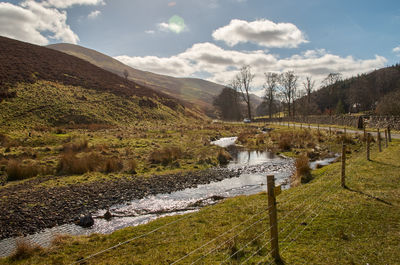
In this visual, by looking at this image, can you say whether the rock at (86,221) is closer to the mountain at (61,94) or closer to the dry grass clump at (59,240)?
the dry grass clump at (59,240)

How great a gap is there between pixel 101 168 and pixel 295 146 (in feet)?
67.9

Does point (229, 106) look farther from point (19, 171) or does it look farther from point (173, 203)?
point (173, 203)

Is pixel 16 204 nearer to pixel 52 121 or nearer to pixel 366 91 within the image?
pixel 52 121

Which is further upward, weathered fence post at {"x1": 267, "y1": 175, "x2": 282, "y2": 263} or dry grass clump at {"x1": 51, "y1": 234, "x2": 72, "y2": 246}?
weathered fence post at {"x1": 267, "y1": 175, "x2": 282, "y2": 263}

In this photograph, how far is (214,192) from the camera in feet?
44.9

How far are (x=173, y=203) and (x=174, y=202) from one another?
0.14 m

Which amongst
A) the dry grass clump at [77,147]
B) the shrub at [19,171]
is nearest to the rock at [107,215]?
the shrub at [19,171]

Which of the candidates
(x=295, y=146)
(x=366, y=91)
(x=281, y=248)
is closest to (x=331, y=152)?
(x=295, y=146)

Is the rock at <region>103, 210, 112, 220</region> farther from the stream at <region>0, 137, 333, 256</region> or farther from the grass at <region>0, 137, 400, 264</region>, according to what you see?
the grass at <region>0, 137, 400, 264</region>

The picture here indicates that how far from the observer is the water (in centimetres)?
898

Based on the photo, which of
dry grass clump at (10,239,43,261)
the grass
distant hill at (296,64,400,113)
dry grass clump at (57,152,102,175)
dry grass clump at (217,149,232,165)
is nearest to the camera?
the grass

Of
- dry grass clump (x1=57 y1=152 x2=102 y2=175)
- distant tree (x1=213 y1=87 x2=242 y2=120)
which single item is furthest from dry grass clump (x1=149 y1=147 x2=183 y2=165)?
distant tree (x1=213 y1=87 x2=242 y2=120)

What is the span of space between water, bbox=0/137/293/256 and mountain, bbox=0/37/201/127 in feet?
96.9

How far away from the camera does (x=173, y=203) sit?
11945mm
